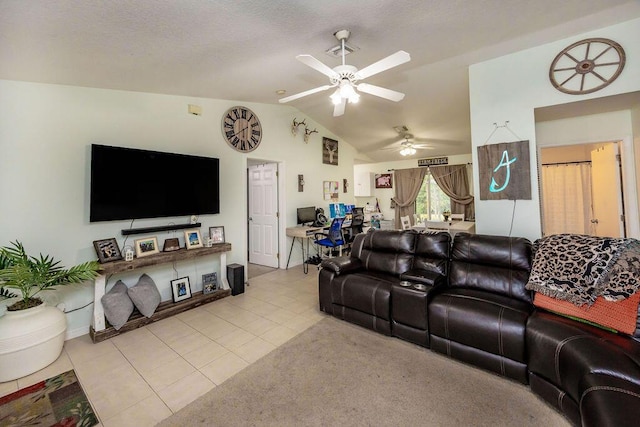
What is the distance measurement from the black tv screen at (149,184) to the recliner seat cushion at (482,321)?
315 cm

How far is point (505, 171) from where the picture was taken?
3086 mm

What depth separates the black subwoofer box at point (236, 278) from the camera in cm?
376

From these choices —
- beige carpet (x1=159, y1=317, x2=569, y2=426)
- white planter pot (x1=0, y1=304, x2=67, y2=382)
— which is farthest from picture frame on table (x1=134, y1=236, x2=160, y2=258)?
beige carpet (x1=159, y1=317, x2=569, y2=426)

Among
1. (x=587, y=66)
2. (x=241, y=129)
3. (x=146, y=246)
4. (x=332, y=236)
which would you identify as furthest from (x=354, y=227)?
(x=587, y=66)

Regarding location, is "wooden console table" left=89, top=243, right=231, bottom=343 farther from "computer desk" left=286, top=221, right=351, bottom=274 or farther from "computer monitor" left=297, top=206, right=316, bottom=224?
"computer monitor" left=297, top=206, right=316, bottom=224

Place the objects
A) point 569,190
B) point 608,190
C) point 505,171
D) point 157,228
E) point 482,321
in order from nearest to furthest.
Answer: point 482,321 < point 505,171 < point 157,228 < point 608,190 < point 569,190

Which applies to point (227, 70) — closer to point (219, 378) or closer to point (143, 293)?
point (143, 293)

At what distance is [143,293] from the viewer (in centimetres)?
286

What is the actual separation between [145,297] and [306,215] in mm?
3092

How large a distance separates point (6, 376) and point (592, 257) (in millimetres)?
4512

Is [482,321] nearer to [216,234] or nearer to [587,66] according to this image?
[587,66]

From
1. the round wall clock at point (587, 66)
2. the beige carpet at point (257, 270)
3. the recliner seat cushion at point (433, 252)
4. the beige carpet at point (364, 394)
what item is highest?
the round wall clock at point (587, 66)

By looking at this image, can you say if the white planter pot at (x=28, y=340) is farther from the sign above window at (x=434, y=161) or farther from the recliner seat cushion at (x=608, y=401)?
the sign above window at (x=434, y=161)

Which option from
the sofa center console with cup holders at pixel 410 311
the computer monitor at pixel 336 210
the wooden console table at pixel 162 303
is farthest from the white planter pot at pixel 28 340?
the computer monitor at pixel 336 210
